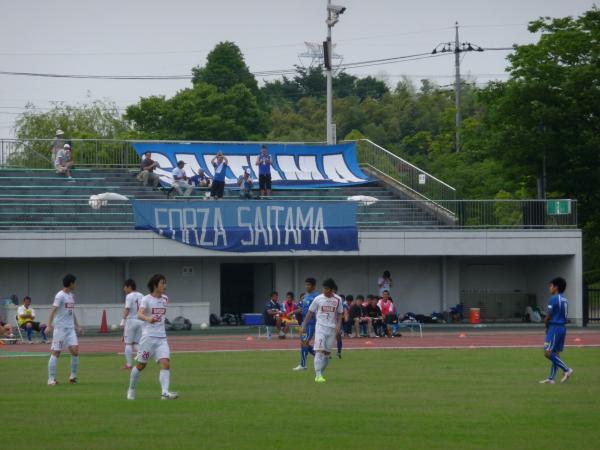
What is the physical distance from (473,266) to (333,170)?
7568mm

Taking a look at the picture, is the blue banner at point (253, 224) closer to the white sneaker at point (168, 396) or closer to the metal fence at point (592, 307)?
the metal fence at point (592, 307)

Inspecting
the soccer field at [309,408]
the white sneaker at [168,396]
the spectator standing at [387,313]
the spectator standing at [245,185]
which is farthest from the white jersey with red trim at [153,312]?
the spectator standing at [245,185]

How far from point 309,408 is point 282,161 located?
117ft

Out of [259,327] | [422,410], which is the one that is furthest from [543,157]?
[422,410]

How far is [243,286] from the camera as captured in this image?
155 ft

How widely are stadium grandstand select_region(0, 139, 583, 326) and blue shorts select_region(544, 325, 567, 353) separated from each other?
23742 mm

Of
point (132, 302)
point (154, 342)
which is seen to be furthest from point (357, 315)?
point (154, 342)

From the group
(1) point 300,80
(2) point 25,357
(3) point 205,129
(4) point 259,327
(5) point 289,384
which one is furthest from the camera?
(1) point 300,80

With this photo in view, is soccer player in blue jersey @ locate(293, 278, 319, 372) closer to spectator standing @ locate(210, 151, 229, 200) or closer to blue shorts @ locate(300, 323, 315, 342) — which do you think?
blue shorts @ locate(300, 323, 315, 342)

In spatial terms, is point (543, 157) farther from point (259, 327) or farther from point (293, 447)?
point (293, 447)

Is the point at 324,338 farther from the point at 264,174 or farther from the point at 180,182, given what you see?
the point at 264,174

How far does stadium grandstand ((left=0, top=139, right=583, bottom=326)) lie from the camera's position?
42.3 metres

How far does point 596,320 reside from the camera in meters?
47.5

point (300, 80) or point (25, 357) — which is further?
point (300, 80)
